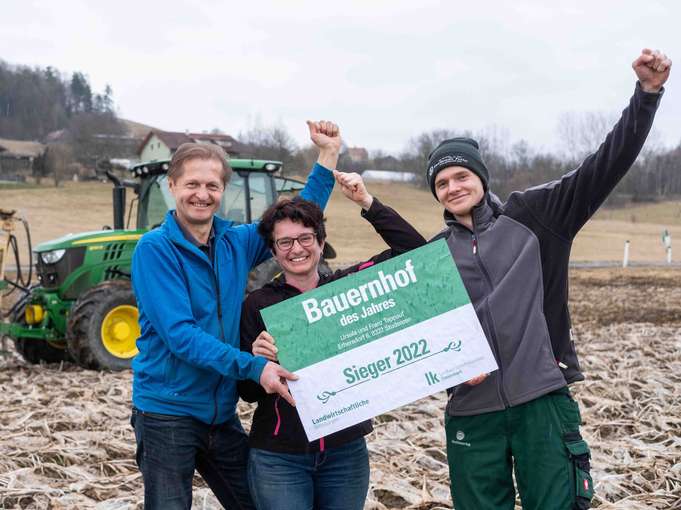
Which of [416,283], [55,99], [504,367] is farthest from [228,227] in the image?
[55,99]

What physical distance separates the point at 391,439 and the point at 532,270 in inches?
111

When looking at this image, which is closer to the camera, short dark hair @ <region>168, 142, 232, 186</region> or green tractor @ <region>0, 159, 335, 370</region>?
short dark hair @ <region>168, 142, 232, 186</region>

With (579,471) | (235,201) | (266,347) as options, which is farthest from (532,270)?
(235,201)

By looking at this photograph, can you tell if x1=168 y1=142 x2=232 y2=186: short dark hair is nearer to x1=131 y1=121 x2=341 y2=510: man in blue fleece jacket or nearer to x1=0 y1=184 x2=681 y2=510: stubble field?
x1=131 y1=121 x2=341 y2=510: man in blue fleece jacket

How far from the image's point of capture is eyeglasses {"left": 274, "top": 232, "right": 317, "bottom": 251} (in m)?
2.86

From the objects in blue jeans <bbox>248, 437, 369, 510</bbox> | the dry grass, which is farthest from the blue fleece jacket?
the dry grass

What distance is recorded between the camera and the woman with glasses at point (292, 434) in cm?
275

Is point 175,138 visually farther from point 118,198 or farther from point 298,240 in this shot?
point 298,240

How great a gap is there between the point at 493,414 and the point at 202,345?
44.8 inches

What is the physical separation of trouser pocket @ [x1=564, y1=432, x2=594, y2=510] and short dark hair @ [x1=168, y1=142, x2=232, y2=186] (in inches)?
67.3

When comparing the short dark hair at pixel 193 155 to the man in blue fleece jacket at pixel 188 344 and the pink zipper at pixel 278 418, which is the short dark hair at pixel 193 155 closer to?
the man in blue fleece jacket at pixel 188 344

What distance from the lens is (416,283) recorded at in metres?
2.78

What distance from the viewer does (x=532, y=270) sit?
2.76 metres

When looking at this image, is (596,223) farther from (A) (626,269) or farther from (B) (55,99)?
→ (B) (55,99)
